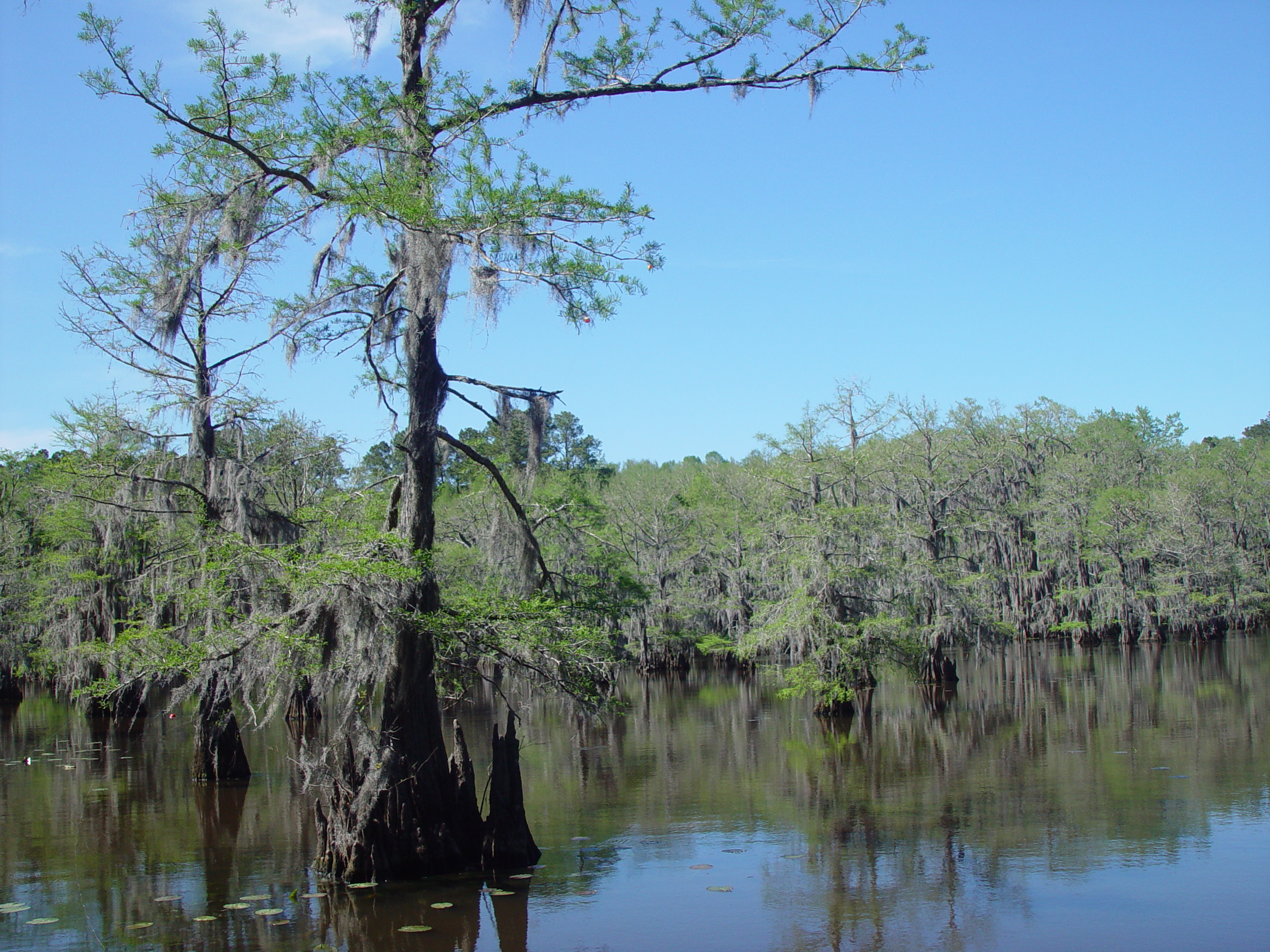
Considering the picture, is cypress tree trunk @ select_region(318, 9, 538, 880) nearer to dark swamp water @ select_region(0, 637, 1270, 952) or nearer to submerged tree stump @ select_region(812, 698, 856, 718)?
dark swamp water @ select_region(0, 637, 1270, 952)

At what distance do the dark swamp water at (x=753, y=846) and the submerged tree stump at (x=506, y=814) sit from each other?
30 centimetres

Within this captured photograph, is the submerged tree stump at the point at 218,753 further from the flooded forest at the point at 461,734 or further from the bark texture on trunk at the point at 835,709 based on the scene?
the bark texture on trunk at the point at 835,709

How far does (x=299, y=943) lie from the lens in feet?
23.5

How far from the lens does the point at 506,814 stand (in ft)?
29.9

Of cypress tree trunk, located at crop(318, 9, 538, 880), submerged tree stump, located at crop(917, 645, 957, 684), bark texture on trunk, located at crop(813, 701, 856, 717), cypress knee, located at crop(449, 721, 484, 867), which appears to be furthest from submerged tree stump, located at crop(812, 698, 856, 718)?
cypress knee, located at crop(449, 721, 484, 867)

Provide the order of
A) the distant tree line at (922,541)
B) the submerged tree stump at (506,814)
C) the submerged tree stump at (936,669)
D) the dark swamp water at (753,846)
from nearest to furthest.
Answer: the dark swamp water at (753,846), the submerged tree stump at (506,814), the distant tree line at (922,541), the submerged tree stump at (936,669)

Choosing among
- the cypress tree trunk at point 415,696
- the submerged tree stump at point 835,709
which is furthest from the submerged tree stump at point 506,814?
the submerged tree stump at point 835,709

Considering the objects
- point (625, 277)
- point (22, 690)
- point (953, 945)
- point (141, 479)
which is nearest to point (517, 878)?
point (953, 945)

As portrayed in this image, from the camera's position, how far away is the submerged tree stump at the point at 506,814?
8.91 metres

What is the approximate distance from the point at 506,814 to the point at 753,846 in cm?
269

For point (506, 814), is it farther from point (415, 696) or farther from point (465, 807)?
point (415, 696)

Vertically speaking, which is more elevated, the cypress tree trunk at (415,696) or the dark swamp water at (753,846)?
the cypress tree trunk at (415,696)

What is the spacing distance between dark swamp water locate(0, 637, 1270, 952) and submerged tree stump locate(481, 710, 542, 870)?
0.99 feet

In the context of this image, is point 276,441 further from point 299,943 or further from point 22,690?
point 22,690
